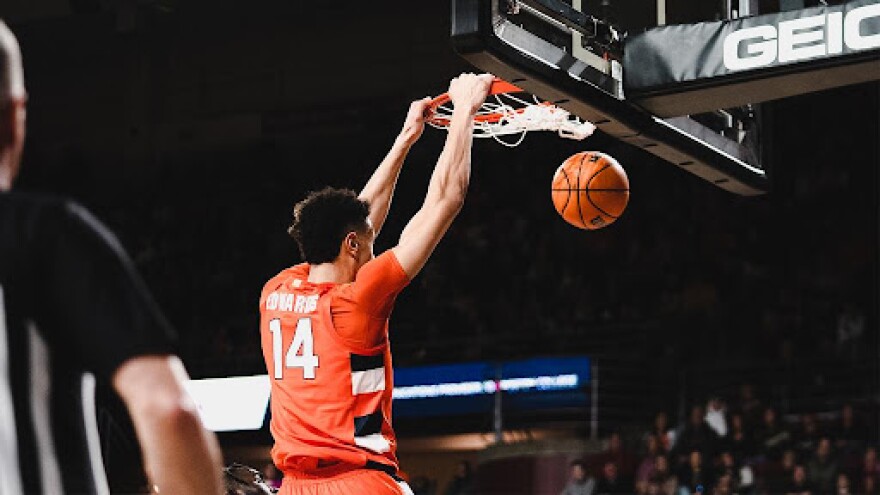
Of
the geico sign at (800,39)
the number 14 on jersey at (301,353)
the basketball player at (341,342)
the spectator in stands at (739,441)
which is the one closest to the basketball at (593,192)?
the geico sign at (800,39)

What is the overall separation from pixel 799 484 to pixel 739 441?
1237 mm

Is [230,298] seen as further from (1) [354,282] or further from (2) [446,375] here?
(1) [354,282]

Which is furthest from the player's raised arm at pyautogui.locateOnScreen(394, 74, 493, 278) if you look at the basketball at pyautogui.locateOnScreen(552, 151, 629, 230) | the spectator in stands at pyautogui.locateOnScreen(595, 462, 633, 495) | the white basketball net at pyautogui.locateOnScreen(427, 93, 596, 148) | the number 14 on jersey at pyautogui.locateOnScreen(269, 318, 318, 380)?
the spectator in stands at pyautogui.locateOnScreen(595, 462, 633, 495)

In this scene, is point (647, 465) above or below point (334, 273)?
below

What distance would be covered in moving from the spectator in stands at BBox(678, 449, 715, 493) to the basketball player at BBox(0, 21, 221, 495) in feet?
41.3

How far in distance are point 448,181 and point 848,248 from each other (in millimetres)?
13623

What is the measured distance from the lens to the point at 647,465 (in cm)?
1471

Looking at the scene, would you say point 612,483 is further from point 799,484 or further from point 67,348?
point 67,348

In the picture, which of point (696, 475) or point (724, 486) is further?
point (696, 475)

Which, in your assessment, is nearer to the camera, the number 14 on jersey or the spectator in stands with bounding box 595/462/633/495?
the number 14 on jersey

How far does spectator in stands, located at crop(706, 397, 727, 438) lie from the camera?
A: 48.4ft

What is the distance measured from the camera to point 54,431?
189 centimetres

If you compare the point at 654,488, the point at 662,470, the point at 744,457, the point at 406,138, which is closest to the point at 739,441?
the point at 744,457

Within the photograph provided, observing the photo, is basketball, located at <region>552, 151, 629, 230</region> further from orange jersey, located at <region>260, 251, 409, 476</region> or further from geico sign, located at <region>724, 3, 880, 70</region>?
orange jersey, located at <region>260, 251, 409, 476</region>
